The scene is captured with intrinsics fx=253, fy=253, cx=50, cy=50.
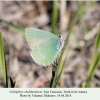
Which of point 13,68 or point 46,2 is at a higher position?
point 46,2

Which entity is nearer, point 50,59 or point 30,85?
point 50,59

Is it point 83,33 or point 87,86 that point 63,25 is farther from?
point 87,86

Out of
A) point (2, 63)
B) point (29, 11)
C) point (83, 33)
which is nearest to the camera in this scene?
point (2, 63)
